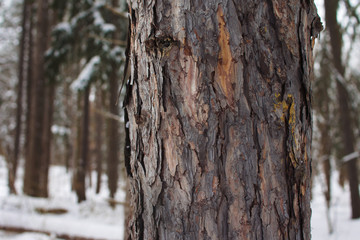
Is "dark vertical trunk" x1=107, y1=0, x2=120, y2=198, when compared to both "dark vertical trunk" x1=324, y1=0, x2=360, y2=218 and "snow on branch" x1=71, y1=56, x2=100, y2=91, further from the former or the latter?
"dark vertical trunk" x1=324, y1=0, x2=360, y2=218

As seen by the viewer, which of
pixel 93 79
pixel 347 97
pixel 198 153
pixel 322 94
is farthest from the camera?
pixel 93 79

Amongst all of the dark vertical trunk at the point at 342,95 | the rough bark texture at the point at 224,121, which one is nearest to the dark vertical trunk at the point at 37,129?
the dark vertical trunk at the point at 342,95

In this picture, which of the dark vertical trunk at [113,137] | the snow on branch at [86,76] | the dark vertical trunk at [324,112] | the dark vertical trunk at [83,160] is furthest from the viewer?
the dark vertical trunk at [83,160]

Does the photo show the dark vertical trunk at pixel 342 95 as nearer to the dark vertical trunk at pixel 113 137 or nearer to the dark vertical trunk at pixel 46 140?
the dark vertical trunk at pixel 113 137

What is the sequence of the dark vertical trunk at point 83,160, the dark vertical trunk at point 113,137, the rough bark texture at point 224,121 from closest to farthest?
the rough bark texture at point 224,121 < the dark vertical trunk at point 113,137 < the dark vertical trunk at point 83,160

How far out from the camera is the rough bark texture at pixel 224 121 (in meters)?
0.93

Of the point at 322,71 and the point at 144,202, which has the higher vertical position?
the point at 322,71

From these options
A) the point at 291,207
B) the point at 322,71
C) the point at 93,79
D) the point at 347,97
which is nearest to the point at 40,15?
the point at 93,79

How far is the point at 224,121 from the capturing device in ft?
3.06

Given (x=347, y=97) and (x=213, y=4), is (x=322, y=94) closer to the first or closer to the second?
(x=347, y=97)

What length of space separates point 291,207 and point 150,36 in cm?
71

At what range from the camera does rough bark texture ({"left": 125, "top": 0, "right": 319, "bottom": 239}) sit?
0.93 metres

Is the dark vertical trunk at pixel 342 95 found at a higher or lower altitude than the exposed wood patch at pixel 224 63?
higher

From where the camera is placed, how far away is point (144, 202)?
40.0 inches
